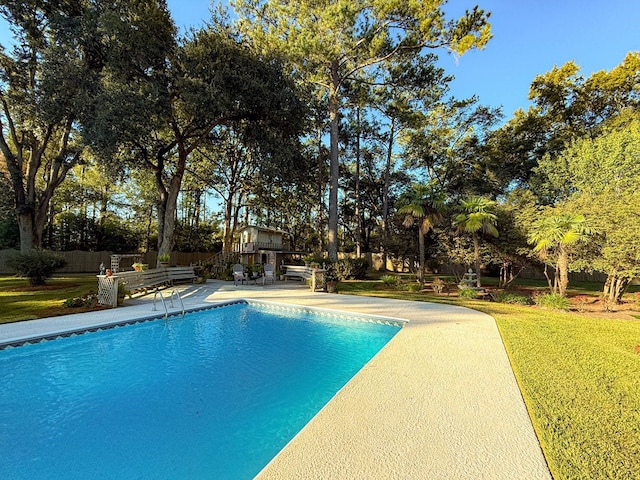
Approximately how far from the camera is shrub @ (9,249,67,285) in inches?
444

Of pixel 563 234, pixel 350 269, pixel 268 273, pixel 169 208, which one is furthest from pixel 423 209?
pixel 169 208

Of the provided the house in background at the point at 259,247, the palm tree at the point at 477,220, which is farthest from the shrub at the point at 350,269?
the palm tree at the point at 477,220

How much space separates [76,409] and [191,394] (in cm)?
128

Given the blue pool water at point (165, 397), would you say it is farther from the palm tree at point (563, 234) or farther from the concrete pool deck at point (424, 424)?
the palm tree at point (563, 234)

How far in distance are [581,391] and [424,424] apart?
6.99ft

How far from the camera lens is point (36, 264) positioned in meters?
11.4

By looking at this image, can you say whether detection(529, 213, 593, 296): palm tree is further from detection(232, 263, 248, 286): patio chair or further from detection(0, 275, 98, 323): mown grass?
detection(0, 275, 98, 323): mown grass

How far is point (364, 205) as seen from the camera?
30531 millimetres

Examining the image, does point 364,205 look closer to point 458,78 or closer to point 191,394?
point 458,78

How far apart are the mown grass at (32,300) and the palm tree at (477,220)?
1412cm

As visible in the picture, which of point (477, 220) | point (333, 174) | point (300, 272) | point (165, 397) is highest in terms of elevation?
point (333, 174)

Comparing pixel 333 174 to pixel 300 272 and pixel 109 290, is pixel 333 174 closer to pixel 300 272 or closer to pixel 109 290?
pixel 300 272

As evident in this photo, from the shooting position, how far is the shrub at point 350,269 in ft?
51.5

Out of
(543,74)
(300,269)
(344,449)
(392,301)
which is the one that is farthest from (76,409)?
(543,74)
